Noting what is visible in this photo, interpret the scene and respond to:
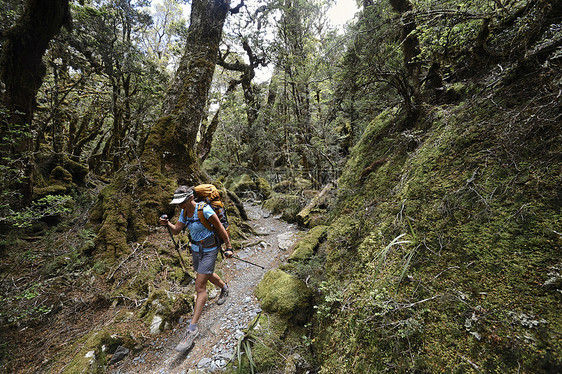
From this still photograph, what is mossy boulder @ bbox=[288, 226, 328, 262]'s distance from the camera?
5.11 metres

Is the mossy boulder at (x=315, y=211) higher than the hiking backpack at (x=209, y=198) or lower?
lower

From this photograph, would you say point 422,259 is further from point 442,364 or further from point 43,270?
point 43,270

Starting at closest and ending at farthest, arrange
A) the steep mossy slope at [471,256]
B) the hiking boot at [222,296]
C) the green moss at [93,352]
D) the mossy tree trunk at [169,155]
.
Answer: the steep mossy slope at [471,256] → the green moss at [93,352] → the hiking boot at [222,296] → the mossy tree trunk at [169,155]

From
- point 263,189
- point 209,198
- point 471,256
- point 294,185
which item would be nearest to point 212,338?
point 209,198

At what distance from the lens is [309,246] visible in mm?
5398

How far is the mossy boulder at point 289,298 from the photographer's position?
11.7ft

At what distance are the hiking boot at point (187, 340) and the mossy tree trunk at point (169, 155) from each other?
2816mm

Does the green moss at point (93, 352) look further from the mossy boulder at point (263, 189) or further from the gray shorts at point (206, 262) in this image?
the mossy boulder at point (263, 189)

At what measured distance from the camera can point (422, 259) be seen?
2215 millimetres

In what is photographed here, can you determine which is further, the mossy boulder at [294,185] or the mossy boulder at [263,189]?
the mossy boulder at [263,189]

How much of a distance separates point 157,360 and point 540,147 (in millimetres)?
5704

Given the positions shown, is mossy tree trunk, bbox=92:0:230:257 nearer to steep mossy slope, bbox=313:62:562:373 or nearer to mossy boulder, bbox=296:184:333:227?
mossy boulder, bbox=296:184:333:227

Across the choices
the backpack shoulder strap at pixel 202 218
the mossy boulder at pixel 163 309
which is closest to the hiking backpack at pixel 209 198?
the backpack shoulder strap at pixel 202 218

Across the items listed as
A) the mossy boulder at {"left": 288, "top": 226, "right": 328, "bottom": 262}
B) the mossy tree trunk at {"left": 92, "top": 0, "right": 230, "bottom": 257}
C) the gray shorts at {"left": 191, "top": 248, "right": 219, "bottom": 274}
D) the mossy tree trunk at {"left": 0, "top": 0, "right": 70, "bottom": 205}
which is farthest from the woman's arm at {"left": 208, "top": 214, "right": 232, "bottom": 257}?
the mossy tree trunk at {"left": 0, "top": 0, "right": 70, "bottom": 205}
